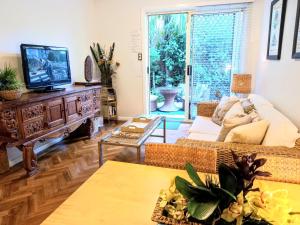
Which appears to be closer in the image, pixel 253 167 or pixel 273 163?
pixel 253 167

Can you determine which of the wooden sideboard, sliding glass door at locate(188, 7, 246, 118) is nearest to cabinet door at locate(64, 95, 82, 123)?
the wooden sideboard

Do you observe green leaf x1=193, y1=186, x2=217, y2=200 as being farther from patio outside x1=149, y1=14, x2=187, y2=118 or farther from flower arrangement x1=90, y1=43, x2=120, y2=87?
patio outside x1=149, y1=14, x2=187, y2=118

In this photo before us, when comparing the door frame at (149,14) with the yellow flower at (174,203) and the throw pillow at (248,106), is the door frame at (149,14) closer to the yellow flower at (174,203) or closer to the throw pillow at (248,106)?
the throw pillow at (248,106)

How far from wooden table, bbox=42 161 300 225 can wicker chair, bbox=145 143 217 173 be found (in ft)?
0.26

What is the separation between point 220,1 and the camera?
3.85 m

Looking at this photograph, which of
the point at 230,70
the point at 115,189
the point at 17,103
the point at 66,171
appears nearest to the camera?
the point at 115,189

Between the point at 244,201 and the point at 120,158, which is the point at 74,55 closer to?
the point at 120,158

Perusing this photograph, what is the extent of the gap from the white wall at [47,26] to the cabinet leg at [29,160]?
104 centimetres

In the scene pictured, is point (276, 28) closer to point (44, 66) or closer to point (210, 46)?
point (210, 46)

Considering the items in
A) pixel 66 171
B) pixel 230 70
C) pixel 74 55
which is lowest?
pixel 66 171

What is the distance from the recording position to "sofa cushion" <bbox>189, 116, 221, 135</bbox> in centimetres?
271

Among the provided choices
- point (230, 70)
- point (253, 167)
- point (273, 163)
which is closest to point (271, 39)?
point (230, 70)

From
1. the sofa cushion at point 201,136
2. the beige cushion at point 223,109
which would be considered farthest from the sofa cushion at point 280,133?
the beige cushion at point 223,109

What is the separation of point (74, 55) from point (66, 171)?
2203 millimetres
